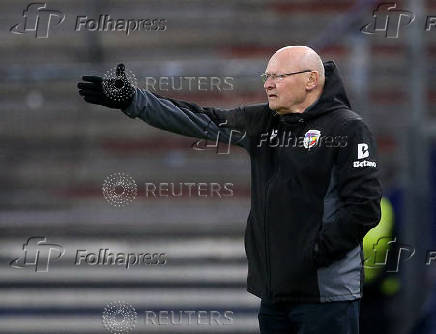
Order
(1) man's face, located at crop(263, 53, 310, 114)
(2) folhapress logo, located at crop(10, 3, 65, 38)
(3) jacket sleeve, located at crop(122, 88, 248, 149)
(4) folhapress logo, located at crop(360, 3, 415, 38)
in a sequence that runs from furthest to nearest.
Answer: (2) folhapress logo, located at crop(10, 3, 65, 38) → (4) folhapress logo, located at crop(360, 3, 415, 38) → (3) jacket sleeve, located at crop(122, 88, 248, 149) → (1) man's face, located at crop(263, 53, 310, 114)

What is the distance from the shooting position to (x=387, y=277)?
14.6 feet

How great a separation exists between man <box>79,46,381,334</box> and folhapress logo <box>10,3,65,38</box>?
11.0 ft

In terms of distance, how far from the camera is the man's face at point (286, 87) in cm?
309

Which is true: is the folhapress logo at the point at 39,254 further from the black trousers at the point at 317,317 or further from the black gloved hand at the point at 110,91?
the black trousers at the point at 317,317

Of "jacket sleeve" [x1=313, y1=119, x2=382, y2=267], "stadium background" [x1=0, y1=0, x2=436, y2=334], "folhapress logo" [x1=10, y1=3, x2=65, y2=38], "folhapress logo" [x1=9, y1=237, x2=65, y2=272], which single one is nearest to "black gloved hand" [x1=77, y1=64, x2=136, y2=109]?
"jacket sleeve" [x1=313, y1=119, x2=382, y2=267]

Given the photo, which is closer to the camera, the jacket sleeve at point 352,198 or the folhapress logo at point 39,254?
the jacket sleeve at point 352,198

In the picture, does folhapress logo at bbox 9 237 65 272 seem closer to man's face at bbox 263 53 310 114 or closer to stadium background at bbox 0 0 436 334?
stadium background at bbox 0 0 436 334

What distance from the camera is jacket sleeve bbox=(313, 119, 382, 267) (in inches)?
116

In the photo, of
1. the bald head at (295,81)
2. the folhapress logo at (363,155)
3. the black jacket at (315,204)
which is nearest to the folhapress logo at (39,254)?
the black jacket at (315,204)

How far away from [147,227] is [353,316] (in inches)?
90.7

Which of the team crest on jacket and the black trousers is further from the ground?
the team crest on jacket

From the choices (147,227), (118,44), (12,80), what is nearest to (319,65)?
(147,227)

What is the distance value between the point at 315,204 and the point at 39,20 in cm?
386

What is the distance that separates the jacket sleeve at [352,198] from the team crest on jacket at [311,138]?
0.08m
